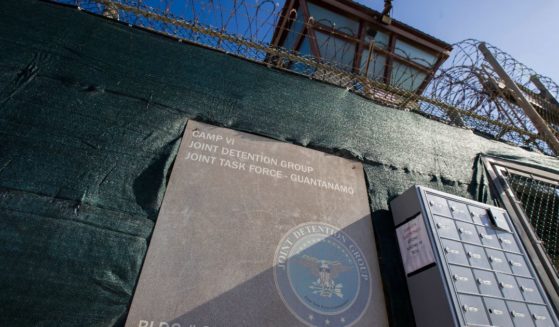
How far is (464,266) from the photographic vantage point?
92.3 inches

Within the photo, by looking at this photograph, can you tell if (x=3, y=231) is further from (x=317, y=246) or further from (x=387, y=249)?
(x=387, y=249)

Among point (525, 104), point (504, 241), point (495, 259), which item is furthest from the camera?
point (525, 104)

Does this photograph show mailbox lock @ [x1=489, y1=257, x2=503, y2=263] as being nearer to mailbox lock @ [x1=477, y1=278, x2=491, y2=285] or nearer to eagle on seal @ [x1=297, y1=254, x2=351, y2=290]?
mailbox lock @ [x1=477, y1=278, x2=491, y2=285]

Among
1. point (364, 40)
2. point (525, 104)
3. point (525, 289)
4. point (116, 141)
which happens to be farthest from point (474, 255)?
point (364, 40)

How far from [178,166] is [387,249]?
1771 mm

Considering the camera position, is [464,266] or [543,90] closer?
[464,266]

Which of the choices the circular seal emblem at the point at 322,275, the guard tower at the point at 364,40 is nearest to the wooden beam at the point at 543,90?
the guard tower at the point at 364,40

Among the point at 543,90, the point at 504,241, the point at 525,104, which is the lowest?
the point at 504,241

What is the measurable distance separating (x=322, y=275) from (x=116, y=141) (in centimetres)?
176

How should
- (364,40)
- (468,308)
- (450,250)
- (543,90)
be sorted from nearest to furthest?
(468,308) < (450,250) < (543,90) < (364,40)

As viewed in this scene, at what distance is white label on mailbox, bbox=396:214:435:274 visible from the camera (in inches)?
95.0

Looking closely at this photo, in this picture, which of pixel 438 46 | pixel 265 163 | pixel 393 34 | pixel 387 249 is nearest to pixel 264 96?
pixel 265 163

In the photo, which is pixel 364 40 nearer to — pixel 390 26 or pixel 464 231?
pixel 390 26

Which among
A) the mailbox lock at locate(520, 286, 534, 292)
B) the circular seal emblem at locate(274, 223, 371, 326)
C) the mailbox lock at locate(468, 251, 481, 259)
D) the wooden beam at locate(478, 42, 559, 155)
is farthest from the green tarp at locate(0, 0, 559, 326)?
the mailbox lock at locate(520, 286, 534, 292)
